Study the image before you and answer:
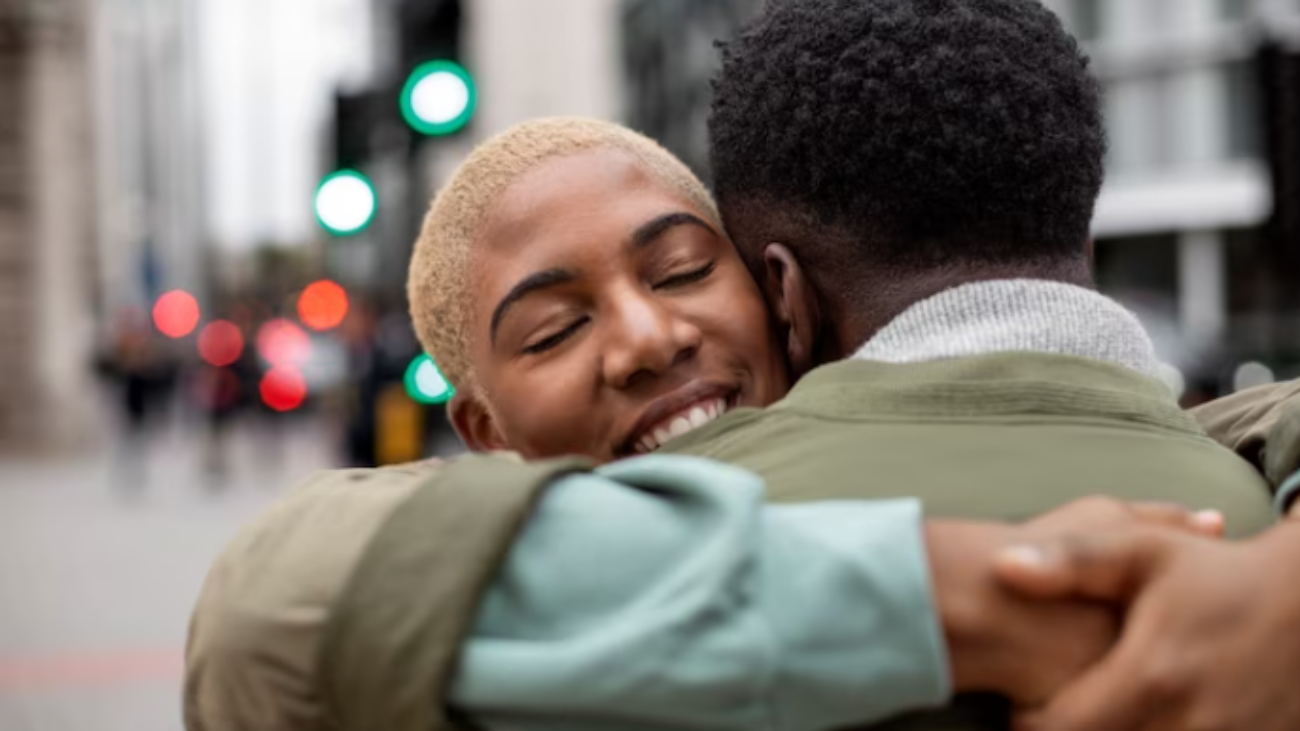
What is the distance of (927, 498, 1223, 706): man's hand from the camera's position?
4.16ft

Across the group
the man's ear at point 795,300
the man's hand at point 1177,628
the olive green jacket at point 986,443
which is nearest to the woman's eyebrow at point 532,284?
the man's ear at point 795,300

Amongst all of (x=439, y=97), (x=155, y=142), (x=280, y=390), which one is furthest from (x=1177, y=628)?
(x=155, y=142)

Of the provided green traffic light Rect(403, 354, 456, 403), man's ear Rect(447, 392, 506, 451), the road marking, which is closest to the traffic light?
green traffic light Rect(403, 354, 456, 403)

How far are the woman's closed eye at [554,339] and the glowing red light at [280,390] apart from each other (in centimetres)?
1914

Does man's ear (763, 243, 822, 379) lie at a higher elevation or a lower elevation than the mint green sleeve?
higher

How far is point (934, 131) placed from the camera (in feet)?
5.07

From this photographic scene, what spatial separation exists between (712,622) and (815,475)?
0.23 m

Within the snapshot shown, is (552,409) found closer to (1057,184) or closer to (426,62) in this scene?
(1057,184)

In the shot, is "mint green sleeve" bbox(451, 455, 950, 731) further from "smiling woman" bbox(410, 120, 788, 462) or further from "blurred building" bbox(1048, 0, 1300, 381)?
"blurred building" bbox(1048, 0, 1300, 381)

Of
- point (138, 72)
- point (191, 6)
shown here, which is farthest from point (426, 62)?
point (138, 72)

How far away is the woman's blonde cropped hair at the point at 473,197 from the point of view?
1.93 m

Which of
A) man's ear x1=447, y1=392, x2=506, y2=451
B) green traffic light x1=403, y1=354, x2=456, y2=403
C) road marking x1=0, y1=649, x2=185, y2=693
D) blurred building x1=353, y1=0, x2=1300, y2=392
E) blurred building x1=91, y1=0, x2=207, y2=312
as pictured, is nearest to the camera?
man's ear x1=447, y1=392, x2=506, y2=451

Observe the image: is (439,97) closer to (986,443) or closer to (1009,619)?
(986,443)

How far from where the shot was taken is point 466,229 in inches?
76.5
